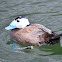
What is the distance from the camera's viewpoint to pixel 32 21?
6.86 metres

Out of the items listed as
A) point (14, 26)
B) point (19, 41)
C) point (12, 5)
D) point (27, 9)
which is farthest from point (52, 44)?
point (12, 5)

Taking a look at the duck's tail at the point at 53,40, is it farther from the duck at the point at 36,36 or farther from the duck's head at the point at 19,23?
the duck's head at the point at 19,23

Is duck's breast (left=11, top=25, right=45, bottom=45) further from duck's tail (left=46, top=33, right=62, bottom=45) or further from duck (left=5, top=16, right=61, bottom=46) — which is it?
duck's tail (left=46, top=33, right=62, bottom=45)

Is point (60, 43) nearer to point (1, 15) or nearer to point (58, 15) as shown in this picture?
point (58, 15)

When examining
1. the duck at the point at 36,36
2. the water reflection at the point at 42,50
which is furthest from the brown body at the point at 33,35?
the water reflection at the point at 42,50

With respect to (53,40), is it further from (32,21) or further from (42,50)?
(32,21)

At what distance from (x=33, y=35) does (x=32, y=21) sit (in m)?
1.44

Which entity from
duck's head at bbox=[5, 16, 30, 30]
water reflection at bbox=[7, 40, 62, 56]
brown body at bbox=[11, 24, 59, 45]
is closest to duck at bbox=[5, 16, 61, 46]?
brown body at bbox=[11, 24, 59, 45]

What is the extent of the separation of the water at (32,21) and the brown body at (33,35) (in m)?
0.16

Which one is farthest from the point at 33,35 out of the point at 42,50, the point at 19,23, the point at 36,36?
the point at 19,23

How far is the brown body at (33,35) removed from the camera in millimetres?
5398

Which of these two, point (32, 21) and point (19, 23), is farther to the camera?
point (32, 21)

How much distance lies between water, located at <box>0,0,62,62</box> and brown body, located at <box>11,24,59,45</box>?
0.52 feet

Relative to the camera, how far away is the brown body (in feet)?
17.7
